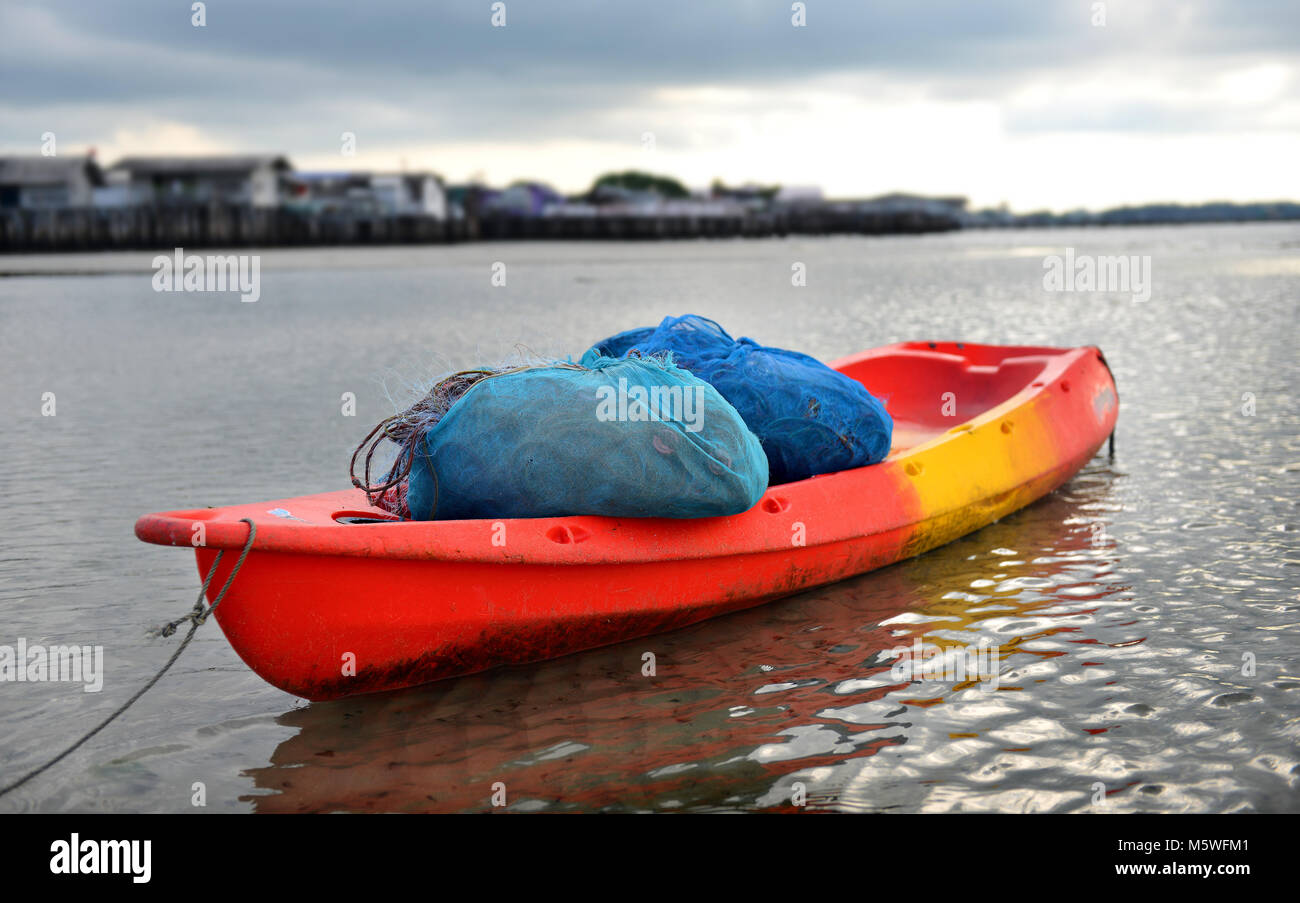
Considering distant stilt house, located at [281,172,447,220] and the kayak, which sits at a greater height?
distant stilt house, located at [281,172,447,220]

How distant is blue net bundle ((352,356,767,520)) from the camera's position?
4.65 metres

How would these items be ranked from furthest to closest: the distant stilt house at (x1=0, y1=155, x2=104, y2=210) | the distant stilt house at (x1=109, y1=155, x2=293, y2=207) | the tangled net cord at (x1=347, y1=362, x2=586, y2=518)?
the distant stilt house at (x1=109, y1=155, x2=293, y2=207)
the distant stilt house at (x1=0, y1=155, x2=104, y2=210)
the tangled net cord at (x1=347, y1=362, x2=586, y2=518)

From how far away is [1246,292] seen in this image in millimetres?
26484

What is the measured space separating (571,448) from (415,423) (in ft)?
2.42

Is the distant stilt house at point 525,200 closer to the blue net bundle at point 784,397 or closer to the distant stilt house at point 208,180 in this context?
the distant stilt house at point 208,180

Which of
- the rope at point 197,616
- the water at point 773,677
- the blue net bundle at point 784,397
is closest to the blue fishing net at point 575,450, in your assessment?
the water at point 773,677

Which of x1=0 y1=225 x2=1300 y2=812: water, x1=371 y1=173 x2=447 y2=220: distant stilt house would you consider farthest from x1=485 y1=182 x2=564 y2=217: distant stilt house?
x1=0 y1=225 x2=1300 y2=812: water

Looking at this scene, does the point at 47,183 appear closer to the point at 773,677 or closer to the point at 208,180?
the point at 208,180

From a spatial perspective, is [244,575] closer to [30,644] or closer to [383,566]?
[383,566]

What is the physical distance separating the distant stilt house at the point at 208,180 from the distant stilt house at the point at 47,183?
2.17 metres

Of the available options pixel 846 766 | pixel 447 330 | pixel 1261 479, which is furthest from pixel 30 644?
pixel 447 330

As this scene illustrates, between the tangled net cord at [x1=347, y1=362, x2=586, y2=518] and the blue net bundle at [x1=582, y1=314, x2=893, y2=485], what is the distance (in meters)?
0.78

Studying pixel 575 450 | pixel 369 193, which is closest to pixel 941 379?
pixel 575 450

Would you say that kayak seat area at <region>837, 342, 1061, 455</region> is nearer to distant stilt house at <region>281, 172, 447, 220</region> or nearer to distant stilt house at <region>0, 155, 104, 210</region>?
distant stilt house at <region>0, 155, 104, 210</region>
